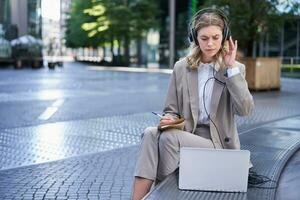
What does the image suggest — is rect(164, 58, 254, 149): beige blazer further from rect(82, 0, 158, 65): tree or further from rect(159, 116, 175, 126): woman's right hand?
rect(82, 0, 158, 65): tree

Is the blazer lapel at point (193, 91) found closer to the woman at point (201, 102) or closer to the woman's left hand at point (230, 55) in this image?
the woman at point (201, 102)

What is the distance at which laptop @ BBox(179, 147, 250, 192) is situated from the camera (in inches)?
132

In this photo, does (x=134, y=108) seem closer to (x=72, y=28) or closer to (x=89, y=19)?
(x=89, y=19)

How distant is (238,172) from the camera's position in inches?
135

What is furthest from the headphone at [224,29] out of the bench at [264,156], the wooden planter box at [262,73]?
the wooden planter box at [262,73]

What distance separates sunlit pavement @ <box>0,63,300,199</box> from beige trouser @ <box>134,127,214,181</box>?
1.46m

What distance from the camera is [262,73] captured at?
58.5 feet

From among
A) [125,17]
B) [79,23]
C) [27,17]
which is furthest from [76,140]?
[79,23]

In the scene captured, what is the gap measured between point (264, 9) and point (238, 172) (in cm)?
1495

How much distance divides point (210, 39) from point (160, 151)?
831mm

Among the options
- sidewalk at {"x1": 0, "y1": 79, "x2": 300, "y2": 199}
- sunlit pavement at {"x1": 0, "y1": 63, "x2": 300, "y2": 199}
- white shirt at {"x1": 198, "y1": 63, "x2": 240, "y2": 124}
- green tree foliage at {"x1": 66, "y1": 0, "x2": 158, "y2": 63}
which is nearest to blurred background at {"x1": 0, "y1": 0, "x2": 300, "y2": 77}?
green tree foliage at {"x1": 66, "y1": 0, "x2": 158, "y2": 63}

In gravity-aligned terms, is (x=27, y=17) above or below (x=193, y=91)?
above

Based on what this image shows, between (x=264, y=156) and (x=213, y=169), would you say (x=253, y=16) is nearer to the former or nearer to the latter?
(x=264, y=156)

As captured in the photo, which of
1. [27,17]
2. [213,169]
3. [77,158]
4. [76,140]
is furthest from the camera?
[27,17]
